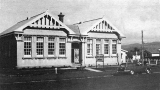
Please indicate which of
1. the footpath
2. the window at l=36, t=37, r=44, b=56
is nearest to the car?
the footpath

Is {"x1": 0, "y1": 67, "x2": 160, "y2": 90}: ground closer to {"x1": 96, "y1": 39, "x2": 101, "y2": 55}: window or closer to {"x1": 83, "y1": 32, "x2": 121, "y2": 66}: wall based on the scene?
{"x1": 83, "y1": 32, "x2": 121, "y2": 66}: wall

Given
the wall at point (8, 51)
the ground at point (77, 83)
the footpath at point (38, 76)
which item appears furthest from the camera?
the wall at point (8, 51)

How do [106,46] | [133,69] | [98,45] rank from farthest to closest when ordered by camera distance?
[106,46] < [98,45] < [133,69]

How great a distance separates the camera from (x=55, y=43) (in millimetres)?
24016

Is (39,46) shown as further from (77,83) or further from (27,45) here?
(77,83)

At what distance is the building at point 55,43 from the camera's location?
72.9 feet

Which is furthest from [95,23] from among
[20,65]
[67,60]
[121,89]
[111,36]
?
[121,89]

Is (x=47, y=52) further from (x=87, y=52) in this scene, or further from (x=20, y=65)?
(x=87, y=52)

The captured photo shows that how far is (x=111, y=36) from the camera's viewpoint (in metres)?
28.5

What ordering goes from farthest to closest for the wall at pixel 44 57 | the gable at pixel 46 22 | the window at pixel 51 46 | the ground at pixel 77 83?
the window at pixel 51 46, the gable at pixel 46 22, the wall at pixel 44 57, the ground at pixel 77 83

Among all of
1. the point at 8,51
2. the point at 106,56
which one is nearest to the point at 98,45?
the point at 106,56

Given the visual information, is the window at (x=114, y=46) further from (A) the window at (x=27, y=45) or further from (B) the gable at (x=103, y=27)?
(A) the window at (x=27, y=45)

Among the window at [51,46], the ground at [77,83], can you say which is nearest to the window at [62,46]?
the window at [51,46]

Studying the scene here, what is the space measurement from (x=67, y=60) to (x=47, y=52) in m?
2.77
